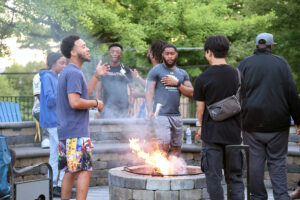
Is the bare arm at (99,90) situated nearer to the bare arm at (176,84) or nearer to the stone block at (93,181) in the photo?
the stone block at (93,181)

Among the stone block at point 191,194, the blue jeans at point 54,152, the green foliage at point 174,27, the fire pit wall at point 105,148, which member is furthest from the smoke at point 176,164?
the green foliage at point 174,27

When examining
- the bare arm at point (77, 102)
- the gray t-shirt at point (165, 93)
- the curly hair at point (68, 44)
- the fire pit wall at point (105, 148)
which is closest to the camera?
the bare arm at point (77, 102)

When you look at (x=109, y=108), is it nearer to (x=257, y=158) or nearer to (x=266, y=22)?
(x=257, y=158)

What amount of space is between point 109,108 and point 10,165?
169 inches

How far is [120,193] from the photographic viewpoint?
623cm

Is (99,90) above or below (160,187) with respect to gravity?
above

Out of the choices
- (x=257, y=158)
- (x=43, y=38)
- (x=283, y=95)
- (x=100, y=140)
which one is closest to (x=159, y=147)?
(x=257, y=158)

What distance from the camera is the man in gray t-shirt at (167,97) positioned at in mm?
6524

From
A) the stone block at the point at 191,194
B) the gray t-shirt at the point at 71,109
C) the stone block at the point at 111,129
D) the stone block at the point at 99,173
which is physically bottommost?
the stone block at the point at 99,173

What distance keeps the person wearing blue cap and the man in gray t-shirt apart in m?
1.20

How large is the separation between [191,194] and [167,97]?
1.43m

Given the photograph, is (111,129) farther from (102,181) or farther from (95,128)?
(102,181)

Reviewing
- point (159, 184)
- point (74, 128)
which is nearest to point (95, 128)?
point (159, 184)

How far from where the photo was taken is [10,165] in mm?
4871
